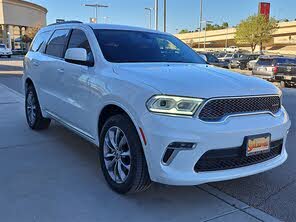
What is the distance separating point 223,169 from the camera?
351 centimetres

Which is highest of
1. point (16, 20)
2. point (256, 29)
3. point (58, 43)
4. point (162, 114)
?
point (16, 20)

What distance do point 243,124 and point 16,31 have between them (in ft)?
299

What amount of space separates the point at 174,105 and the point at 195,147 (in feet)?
1.37

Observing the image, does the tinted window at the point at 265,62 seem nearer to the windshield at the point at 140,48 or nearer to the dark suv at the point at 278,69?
the dark suv at the point at 278,69

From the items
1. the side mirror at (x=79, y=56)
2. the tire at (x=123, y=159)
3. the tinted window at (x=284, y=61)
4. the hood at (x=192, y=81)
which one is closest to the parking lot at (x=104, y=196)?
the tire at (x=123, y=159)

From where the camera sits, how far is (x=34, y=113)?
21.5ft

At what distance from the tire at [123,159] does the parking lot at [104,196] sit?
161mm

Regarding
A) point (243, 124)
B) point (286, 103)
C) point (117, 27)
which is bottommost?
point (286, 103)

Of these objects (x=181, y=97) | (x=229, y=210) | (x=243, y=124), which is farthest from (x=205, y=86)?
(x=229, y=210)

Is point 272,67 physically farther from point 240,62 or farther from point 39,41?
point 240,62

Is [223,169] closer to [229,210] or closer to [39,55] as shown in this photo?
[229,210]

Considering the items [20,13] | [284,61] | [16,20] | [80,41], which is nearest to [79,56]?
[80,41]

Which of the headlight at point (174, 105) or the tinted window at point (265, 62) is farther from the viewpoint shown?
the tinted window at point (265, 62)

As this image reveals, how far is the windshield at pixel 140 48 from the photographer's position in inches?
178
